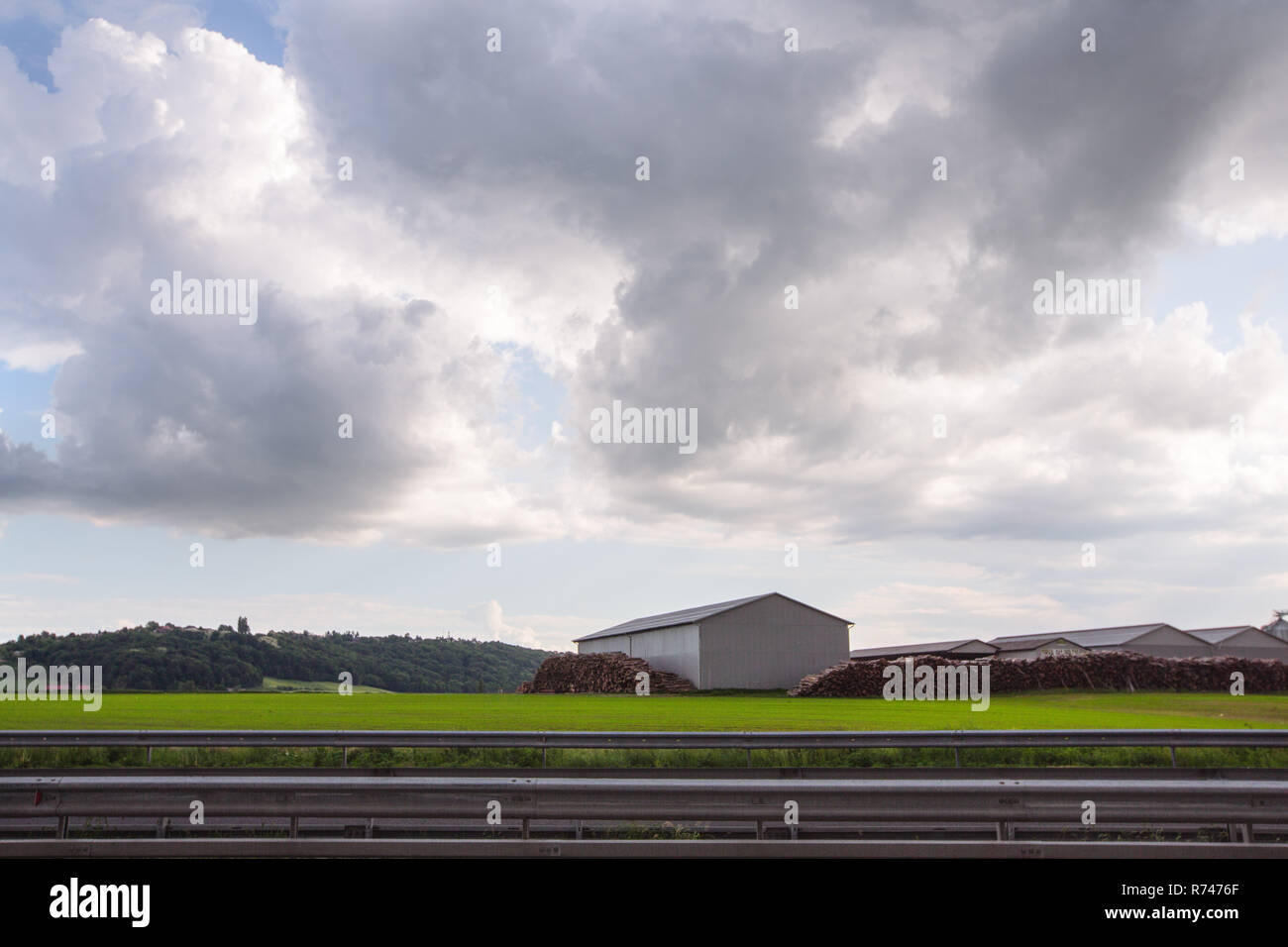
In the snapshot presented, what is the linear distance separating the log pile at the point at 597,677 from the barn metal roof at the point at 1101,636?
24352 millimetres

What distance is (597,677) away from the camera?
56625 mm

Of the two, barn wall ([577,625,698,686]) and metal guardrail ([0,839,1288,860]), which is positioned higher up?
metal guardrail ([0,839,1288,860])

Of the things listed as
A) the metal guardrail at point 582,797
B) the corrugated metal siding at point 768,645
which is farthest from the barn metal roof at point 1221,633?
the metal guardrail at point 582,797

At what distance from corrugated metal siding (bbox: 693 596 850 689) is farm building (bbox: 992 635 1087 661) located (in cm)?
1080

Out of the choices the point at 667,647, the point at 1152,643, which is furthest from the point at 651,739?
the point at 1152,643

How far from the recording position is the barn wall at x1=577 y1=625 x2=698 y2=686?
50.4m

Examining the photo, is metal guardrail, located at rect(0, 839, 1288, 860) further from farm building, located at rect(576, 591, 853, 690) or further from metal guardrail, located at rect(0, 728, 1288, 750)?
farm building, located at rect(576, 591, 853, 690)

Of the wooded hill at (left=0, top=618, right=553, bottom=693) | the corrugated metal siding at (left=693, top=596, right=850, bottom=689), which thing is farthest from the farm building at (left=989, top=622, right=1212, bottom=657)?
the wooded hill at (left=0, top=618, right=553, bottom=693)

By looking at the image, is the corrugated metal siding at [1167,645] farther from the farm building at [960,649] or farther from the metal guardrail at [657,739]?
the metal guardrail at [657,739]

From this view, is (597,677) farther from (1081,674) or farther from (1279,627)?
(1279,627)

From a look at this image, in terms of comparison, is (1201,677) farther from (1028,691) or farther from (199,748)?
(199,748)

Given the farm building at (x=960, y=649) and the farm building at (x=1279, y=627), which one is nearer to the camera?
the farm building at (x=960, y=649)

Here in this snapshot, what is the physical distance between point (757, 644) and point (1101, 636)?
29001 mm

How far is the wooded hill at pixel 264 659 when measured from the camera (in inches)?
2608
